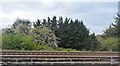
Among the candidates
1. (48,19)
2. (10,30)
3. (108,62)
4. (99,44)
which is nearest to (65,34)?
(99,44)

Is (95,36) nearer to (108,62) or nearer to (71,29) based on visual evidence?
(71,29)

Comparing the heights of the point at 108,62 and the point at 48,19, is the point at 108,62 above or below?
below

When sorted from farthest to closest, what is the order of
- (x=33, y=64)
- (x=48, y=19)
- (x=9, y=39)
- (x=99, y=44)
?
(x=48, y=19) → (x=99, y=44) → (x=9, y=39) → (x=33, y=64)

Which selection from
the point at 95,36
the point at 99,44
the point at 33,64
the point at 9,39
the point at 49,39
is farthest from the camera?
the point at 95,36

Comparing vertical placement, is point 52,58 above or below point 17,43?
below

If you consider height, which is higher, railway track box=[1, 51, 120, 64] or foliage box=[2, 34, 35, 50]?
foliage box=[2, 34, 35, 50]

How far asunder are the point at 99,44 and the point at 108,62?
1933 centimetres

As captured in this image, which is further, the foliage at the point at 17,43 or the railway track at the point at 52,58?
the foliage at the point at 17,43

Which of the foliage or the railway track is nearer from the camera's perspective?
the railway track

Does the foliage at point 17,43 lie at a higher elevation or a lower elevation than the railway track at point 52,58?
higher

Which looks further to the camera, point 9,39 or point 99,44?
point 99,44

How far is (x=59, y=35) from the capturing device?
27.1 meters

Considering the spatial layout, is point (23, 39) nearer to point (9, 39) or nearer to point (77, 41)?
point (9, 39)

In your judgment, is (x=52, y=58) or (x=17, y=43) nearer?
(x=52, y=58)
